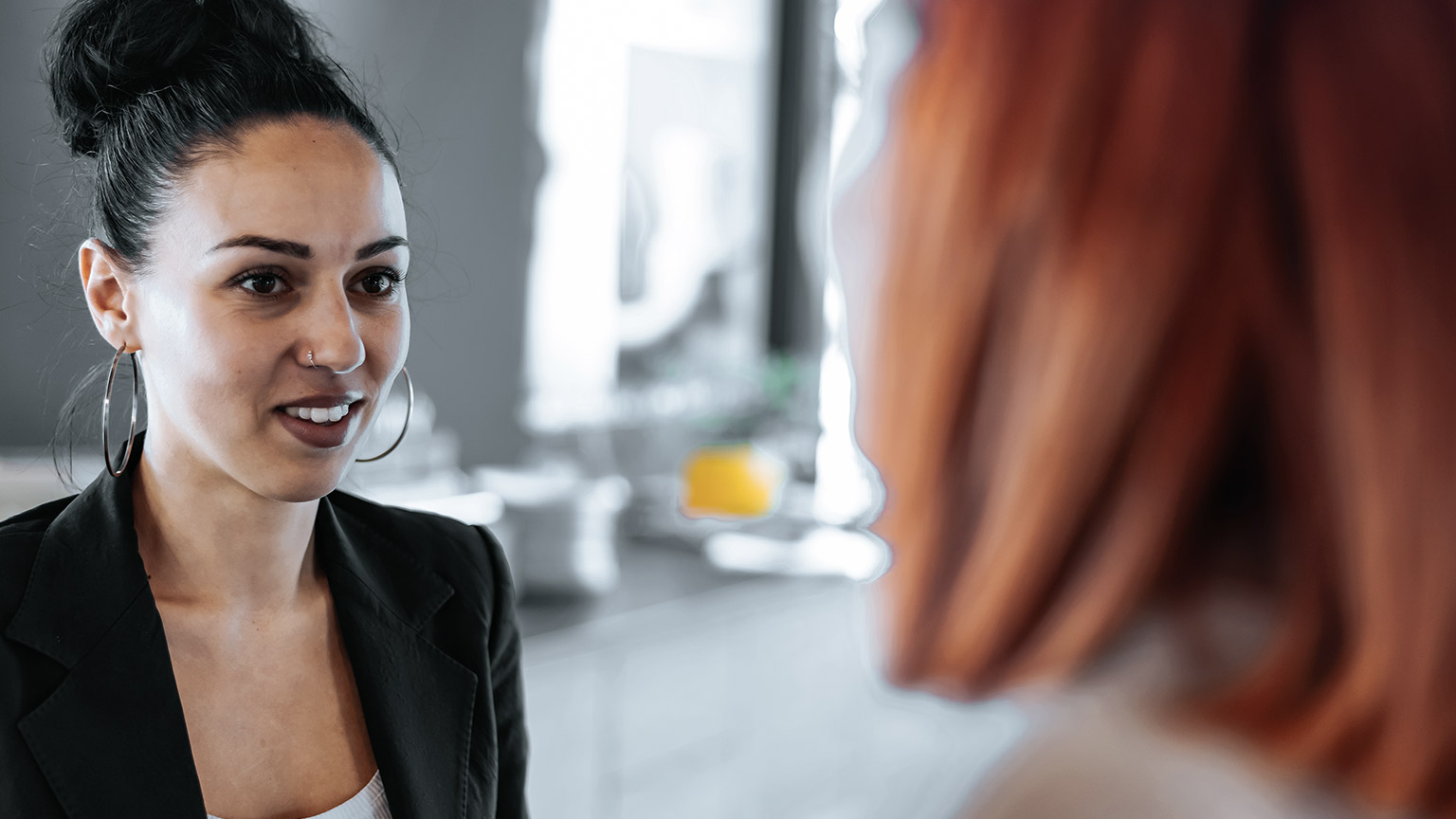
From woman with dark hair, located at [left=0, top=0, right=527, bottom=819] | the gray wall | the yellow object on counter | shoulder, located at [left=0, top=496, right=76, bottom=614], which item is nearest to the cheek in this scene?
woman with dark hair, located at [left=0, top=0, right=527, bottom=819]

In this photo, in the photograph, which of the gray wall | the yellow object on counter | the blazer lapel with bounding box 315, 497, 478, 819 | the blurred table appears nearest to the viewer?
the blazer lapel with bounding box 315, 497, 478, 819

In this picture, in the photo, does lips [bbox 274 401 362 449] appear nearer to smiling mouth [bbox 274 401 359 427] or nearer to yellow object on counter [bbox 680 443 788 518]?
smiling mouth [bbox 274 401 359 427]

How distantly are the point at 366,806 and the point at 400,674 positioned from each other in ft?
0.23

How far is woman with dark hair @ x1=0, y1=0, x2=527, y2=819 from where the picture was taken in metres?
0.50

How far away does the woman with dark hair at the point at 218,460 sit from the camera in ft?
1.65

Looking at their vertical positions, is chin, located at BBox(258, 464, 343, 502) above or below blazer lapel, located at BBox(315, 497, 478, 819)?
above

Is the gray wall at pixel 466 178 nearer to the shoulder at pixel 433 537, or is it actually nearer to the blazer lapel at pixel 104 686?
the shoulder at pixel 433 537

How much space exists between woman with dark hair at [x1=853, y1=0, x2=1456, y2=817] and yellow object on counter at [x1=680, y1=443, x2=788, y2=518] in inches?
81.5

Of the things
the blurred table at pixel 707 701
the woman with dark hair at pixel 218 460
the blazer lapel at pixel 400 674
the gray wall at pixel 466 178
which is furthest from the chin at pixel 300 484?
the blurred table at pixel 707 701

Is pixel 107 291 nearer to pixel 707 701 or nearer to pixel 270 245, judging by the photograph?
pixel 270 245

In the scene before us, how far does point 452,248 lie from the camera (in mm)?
2045

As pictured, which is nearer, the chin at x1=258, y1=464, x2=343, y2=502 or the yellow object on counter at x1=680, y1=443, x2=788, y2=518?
the chin at x1=258, y1=464, x2=343, y2=502

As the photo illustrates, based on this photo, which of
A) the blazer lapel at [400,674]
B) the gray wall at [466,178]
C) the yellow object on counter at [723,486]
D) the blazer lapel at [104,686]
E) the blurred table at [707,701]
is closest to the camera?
the blazer lapel at [104,686]

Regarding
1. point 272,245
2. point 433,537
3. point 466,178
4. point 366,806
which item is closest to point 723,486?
point 466,178
